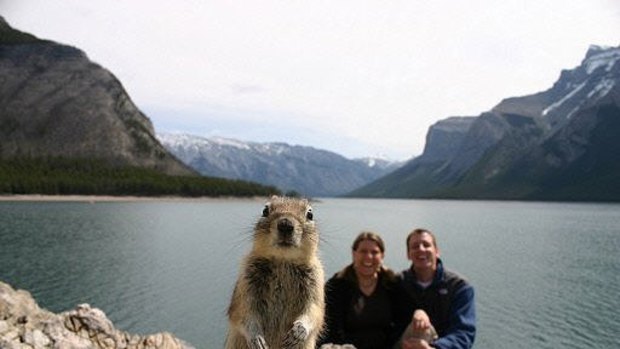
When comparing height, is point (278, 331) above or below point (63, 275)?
above

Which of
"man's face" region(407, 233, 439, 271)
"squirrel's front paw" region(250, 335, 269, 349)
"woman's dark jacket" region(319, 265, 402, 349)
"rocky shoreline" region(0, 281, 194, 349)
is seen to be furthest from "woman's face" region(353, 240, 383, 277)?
"rocky shoreline" region(0, 281, 194, 349)

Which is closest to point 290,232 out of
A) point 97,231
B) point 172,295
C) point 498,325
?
point 498,325

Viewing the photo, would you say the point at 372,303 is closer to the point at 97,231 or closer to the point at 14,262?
the point at 14,262

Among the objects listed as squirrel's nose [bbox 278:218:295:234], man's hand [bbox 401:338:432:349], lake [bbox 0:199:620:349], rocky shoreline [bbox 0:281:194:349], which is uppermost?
squirrel's nose [bbox 278:218:295:234]

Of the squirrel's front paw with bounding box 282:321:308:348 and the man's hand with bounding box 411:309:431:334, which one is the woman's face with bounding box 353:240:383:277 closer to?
the man's hand with bounding box 411:309:431:334

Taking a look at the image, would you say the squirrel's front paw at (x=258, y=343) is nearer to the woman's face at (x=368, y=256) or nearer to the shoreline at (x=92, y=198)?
the woman's face at (x=368, y=256)

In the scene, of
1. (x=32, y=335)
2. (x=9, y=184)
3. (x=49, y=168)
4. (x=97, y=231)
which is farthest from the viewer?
(x=49, y=168)

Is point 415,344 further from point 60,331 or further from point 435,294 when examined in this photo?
point 60,331

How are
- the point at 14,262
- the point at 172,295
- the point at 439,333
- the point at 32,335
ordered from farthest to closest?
1. the point at 14,262
2. the point at 172,295
3. the point at 32,335
4. the point at 439,333
